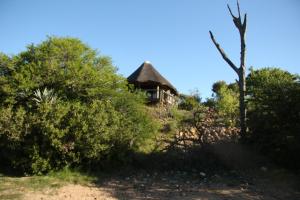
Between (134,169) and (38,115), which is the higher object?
(38,115)

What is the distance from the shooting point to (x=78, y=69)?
1202cm

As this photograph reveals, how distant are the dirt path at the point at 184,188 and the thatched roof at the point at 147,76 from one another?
13.0 m

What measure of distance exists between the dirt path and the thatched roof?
13.0 m

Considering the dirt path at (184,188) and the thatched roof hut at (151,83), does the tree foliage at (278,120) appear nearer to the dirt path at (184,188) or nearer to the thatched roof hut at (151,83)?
the dirt path at (184,188)

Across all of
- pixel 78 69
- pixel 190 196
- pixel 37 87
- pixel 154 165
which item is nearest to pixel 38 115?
pixel 37 87

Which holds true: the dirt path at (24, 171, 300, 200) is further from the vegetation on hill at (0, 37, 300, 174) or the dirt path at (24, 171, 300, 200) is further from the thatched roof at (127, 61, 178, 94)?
the thatched roof at (127, 61, 178, 94)

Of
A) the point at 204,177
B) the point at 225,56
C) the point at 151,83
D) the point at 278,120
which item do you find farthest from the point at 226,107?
the point at 204,177

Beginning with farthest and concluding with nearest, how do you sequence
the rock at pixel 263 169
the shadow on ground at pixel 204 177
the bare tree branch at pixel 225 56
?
the bare tree branch at pixel 225 56, the rock at pixel 263 169, the shadow on ground at pixel 204 177

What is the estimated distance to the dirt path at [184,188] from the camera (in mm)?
8391

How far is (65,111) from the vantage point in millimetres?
10633

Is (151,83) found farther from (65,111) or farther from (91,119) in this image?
(65,111)

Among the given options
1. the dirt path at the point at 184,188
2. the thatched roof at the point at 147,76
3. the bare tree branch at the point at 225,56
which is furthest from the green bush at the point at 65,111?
the thatched roof at the point at 147,76

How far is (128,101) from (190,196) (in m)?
4.87

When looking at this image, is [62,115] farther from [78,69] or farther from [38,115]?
[78,69]
